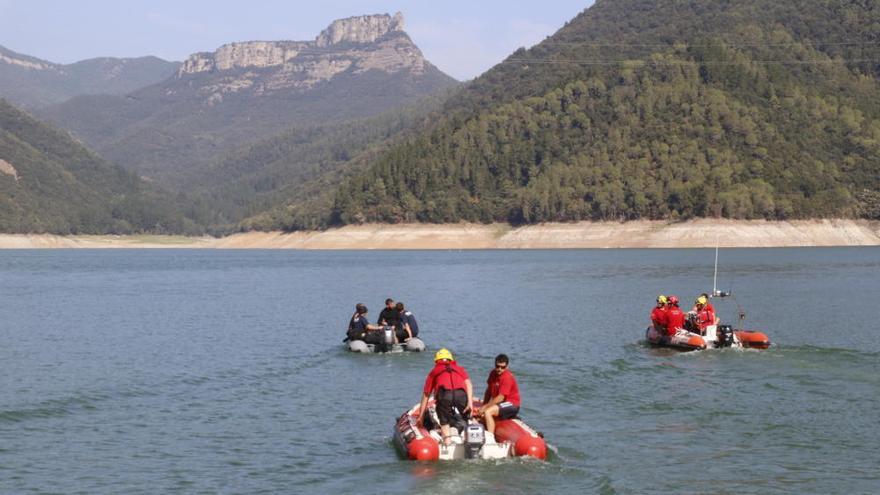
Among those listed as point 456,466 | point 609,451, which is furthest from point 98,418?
point 609,451

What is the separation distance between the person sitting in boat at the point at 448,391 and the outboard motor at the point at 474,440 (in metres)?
0.58

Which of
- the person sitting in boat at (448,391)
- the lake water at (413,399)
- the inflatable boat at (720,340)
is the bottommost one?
the lake water at (413,399)

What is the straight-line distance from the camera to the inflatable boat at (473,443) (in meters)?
25.5

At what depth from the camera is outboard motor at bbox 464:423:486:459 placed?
2541 centimetres

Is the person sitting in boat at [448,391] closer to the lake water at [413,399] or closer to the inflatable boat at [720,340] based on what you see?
the lake water at [413,399]

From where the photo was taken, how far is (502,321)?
2514 inches

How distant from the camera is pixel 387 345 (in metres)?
46.5

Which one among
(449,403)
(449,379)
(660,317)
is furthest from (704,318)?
(449,403)

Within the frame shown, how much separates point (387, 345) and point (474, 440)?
21.3 metres

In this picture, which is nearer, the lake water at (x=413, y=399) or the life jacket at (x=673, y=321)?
the lake water at (x=413, y=399)

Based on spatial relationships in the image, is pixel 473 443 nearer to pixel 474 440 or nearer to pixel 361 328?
pixel 474 440

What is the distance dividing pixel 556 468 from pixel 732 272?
3460 inches

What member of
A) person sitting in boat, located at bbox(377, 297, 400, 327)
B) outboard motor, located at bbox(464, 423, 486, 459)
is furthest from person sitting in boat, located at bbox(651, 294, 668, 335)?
outboard motor, located at bbox(464, 423, 486, 459)

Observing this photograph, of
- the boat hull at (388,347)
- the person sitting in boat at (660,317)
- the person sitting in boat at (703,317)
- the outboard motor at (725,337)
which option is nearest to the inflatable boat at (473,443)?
the boat hull at (388,347)
